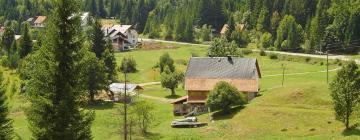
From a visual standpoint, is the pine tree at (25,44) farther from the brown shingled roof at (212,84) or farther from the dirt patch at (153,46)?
the dirt patch at (153,46)

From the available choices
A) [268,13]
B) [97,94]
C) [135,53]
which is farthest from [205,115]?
[268,13]

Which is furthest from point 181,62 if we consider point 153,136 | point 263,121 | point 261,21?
point 153,136

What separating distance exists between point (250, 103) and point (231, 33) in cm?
8113

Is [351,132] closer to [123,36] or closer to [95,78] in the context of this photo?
[95,78]

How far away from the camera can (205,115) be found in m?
61.3

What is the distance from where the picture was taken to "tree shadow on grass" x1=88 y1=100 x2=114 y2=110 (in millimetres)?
69875

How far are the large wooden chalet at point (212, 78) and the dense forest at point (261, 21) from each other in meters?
56.2

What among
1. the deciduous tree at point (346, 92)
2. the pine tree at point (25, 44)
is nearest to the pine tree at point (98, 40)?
the pine tree at point (25, 44)

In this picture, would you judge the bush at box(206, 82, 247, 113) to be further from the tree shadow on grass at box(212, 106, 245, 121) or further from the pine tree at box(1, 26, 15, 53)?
the pine tree at box(1, 26, 15, 53)

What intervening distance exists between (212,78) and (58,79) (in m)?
45.5

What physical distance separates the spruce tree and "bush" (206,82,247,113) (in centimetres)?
3568

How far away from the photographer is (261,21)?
147 m

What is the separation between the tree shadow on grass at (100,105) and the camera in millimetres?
69875

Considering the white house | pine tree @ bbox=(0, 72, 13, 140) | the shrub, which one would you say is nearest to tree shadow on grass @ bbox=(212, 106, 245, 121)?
pine tree @ bbox=(0, 72, 13, 140)
